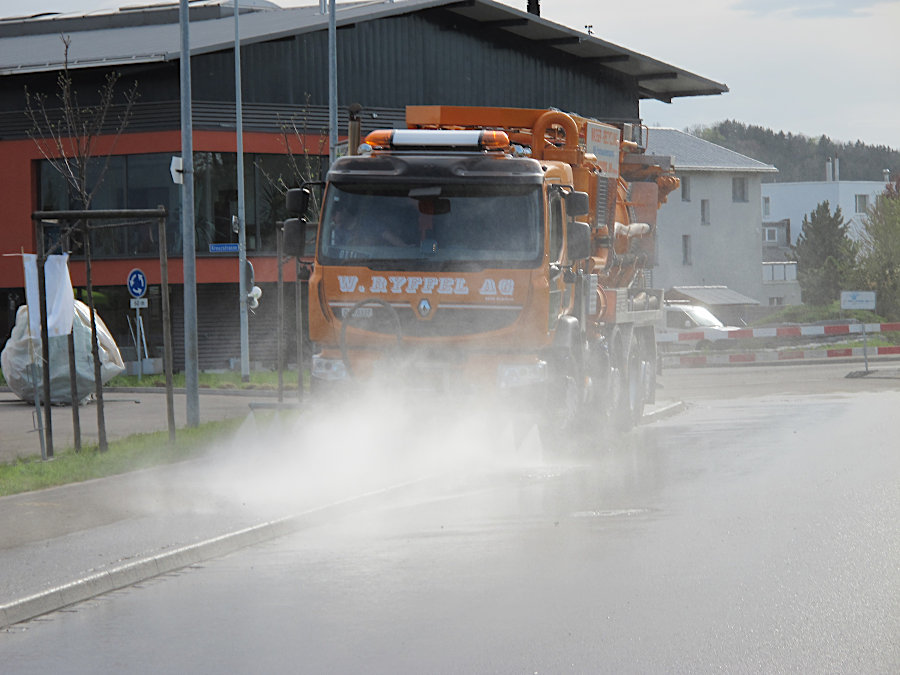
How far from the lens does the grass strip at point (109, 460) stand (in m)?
13.5

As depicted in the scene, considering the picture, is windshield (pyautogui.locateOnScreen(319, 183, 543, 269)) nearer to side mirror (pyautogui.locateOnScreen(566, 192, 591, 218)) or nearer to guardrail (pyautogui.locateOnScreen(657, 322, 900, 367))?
side mirror (pyautogui.locateOnScreen(566, 192, 591, 218))

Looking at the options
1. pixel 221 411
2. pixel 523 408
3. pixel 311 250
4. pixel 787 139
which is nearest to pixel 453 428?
pixel 523 408

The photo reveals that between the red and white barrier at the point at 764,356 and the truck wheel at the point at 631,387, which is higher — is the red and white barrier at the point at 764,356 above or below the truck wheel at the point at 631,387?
below

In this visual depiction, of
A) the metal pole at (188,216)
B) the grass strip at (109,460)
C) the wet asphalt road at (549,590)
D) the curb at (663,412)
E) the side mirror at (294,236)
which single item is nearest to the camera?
the wet asphalt road at (549,590)

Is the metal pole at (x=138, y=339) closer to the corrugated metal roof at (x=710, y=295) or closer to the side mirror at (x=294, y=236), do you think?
the side mirror at (x=294, y=236)

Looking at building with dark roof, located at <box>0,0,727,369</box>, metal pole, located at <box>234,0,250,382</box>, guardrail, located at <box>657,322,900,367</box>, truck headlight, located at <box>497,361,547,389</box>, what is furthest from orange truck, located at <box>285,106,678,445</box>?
building with dark roof, located at <box>0,0,727,369</box>

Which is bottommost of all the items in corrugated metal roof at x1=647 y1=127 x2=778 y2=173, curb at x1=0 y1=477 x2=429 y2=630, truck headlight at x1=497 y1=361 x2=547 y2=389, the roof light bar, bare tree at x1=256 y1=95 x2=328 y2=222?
curb at x1=0 y1=477 x2=429 y2=630

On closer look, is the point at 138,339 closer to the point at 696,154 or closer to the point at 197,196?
the point at 197,196

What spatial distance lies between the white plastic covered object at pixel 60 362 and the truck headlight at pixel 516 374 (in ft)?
45.6

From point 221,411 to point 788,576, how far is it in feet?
55.3

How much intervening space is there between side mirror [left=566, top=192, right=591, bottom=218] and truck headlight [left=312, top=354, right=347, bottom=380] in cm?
298

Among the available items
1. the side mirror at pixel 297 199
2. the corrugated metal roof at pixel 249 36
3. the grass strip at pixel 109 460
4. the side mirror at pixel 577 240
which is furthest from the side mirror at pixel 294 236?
the corrugated metal roof at pixel 249 36

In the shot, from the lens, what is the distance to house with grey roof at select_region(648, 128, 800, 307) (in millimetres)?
70688

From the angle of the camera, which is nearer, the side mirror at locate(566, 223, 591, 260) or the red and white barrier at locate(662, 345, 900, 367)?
the side mirror at locate(566, 223, 591, 260)
